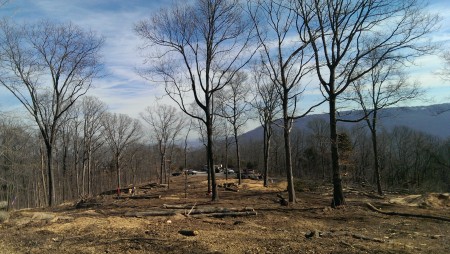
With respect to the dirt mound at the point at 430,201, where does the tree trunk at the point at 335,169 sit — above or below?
above

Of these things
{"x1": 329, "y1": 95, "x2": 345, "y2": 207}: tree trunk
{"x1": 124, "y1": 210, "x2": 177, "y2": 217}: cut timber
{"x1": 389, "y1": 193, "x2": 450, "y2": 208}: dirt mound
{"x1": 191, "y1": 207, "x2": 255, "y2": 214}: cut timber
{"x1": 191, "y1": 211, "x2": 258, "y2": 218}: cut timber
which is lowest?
{"x1": 389, "y1": 193, "x2": 450, "y2": 208}: dirt mound

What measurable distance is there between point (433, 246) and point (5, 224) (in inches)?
450

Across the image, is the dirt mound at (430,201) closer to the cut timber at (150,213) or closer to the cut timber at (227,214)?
the cut timber at (227,214)

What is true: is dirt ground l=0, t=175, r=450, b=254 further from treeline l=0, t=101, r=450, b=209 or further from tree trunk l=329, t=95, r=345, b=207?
treeline l=0, t=101, r=450, b=209

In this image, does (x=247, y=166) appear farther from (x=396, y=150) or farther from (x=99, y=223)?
(x=99, y=223)

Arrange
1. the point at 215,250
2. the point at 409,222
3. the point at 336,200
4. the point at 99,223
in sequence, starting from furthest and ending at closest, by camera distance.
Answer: the point at 336,200 → the point at 409,222 → the point at 99,223 → the point at 215,250

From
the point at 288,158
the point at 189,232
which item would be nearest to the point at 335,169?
the point at 288,158

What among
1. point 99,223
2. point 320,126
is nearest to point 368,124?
point 99,223

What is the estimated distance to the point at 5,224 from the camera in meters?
10.2

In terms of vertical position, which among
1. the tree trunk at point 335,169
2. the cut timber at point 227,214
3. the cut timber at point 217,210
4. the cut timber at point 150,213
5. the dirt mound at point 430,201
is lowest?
the dirt mound at point 430,201

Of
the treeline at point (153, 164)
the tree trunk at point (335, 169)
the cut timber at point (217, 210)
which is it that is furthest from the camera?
the treeline at point (153, 164)

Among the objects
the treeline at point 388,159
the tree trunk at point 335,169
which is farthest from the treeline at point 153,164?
the tree trunk at point 335,169

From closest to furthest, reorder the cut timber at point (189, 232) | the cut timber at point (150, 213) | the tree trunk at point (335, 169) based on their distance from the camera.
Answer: the cut timber at point (189, 232) < the cut timber at point (150, 213) < the tree trunk at point (335, 169)

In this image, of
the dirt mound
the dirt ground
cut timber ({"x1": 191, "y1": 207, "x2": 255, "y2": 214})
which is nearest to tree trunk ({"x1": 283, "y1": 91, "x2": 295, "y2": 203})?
the dirt ground
